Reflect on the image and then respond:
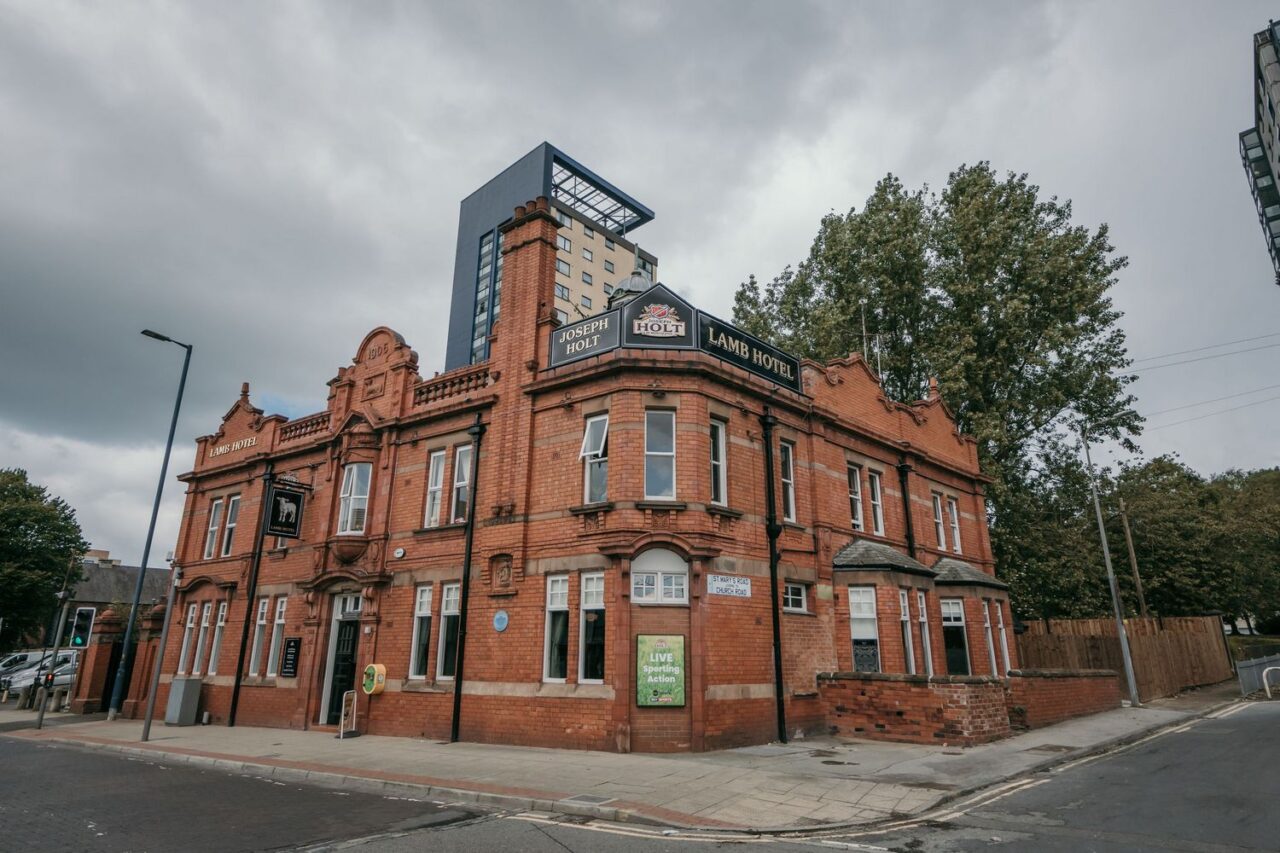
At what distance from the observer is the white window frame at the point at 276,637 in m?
20.1

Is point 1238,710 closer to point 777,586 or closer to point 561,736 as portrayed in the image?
point 777,586

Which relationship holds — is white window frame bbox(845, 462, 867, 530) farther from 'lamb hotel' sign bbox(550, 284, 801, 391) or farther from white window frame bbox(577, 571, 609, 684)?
white window frame bbox(577, 571, 609, 684)

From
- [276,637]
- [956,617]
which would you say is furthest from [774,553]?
[276,637]

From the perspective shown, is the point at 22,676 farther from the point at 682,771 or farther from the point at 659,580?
the point at 682,771

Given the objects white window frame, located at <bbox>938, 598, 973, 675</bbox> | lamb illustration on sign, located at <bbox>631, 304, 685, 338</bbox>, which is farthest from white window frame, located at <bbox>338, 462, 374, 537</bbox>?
white window frame, located at <bbox>938, 598, 973, 675</bbox>

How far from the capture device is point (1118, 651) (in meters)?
23.2

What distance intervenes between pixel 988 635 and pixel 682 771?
12958 mm

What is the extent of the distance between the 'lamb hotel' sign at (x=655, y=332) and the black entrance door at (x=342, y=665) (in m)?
9.28

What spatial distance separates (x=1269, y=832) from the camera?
727 centimetres

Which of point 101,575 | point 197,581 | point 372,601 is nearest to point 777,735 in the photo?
point 372,601

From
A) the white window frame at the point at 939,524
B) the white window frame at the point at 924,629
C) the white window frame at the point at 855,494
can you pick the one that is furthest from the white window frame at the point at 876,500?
the white window frame at the point at 939,524

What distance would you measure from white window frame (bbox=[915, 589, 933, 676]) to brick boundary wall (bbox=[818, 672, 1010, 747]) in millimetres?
2813

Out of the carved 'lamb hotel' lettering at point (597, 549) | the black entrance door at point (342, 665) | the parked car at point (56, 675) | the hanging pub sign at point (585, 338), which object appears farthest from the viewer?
the parked car at point (56, 675)

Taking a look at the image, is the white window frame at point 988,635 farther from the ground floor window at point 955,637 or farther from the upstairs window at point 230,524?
the upstairs window at point 230,524
